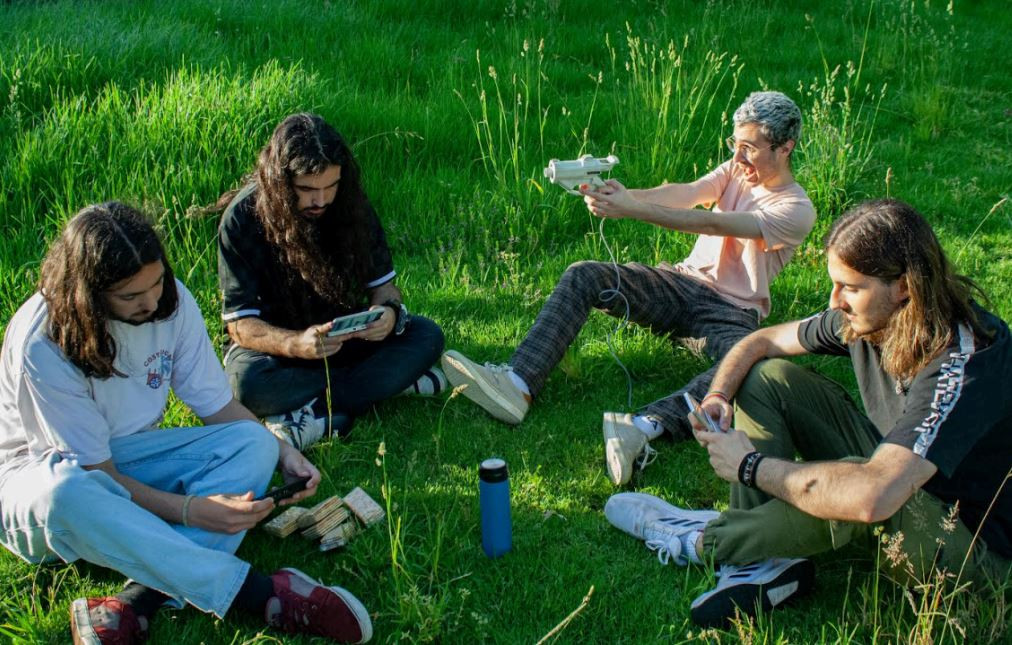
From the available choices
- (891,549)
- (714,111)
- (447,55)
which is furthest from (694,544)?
(447,55)

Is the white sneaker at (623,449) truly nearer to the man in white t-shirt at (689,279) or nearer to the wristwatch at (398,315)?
the man in white t-shirt at (689,279)

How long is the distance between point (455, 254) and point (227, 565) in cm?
285

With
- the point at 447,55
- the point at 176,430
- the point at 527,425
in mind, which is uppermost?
the point at 447,55

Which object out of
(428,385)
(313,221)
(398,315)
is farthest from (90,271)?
(428,385)

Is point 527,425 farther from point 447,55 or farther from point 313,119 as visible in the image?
point 447,55

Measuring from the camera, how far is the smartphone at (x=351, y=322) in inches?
162

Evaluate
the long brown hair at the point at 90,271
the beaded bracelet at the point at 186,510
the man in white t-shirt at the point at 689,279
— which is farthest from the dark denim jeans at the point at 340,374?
the long brown hair at the point at 90,271

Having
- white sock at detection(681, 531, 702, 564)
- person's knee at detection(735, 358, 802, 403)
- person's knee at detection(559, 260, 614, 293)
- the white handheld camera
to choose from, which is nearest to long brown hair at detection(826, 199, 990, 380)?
person's knee at detection(735, 358, 802, 403)

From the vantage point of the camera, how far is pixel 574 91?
7.51 meters

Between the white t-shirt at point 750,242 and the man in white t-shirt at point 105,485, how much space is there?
2361 mm

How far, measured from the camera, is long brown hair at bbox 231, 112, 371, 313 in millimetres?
4070

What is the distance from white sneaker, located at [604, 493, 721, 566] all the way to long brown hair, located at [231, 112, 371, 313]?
59.7 inches

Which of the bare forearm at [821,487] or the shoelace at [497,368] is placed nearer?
the bare forearm at [821,487]

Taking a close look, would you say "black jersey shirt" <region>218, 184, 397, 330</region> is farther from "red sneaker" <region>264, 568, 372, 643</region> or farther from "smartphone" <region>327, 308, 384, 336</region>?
"red sneaker" <region>264, 568, 372, 643</region>
